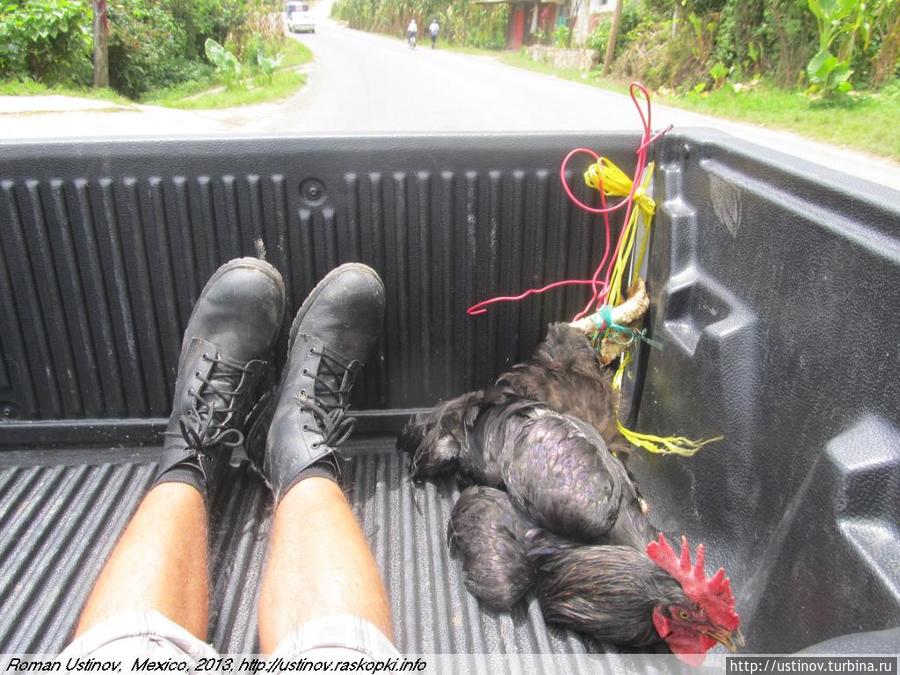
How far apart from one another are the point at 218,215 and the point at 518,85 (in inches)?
655

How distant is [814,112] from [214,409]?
431 inches

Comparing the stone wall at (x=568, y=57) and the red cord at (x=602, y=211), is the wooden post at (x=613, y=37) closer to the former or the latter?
the stone wall at (x=568, y=57)

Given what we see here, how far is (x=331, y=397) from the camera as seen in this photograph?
1.97m

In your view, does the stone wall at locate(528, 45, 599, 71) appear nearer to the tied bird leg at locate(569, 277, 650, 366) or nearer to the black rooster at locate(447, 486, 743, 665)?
the tied bird leg at locate(569, 277, 650, 366)

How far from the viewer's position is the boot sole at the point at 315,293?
1.93 m

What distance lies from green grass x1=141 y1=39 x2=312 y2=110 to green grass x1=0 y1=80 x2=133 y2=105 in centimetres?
100

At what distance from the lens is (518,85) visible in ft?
56.3

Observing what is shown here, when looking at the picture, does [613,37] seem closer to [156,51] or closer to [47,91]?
[156,51]

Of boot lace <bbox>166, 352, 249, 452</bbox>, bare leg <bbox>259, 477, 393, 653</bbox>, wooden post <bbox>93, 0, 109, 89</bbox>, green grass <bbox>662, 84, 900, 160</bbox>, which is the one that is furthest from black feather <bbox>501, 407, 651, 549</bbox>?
wooden post <bbox>93, 0, 109, 89</bbox>

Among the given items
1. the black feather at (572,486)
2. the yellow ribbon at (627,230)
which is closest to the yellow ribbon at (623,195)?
the yellow ribbon at (627,230)

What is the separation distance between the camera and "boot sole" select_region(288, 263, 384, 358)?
6.33ft

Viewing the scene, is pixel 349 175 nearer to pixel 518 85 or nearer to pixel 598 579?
pixel 598 579

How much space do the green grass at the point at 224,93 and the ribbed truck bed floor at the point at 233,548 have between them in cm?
1166

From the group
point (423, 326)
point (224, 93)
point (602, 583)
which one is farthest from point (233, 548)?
point (224, 93)
